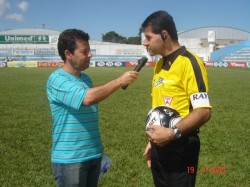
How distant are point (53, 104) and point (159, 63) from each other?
44.0 inches

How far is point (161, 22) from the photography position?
3.10 metres

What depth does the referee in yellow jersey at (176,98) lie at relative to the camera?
294 centimetres

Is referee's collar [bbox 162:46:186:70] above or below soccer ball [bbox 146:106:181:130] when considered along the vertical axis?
above

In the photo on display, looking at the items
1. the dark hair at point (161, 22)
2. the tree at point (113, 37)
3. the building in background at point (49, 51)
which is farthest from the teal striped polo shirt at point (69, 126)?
the tree at point (113, 37)

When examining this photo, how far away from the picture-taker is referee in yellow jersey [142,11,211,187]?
2.94 meters

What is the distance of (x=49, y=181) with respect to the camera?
18.2 feet

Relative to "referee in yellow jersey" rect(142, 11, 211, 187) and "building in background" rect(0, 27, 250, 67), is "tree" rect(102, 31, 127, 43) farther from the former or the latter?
"referee in yellow jersey" rect(142, 11, 211, 187)

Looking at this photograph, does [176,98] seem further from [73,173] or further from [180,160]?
[73,173]

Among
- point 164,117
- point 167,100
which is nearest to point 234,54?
point 167,100

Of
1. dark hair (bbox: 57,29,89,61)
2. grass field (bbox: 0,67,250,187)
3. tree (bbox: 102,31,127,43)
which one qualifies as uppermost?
tree (bbox: 102,31,127,43)

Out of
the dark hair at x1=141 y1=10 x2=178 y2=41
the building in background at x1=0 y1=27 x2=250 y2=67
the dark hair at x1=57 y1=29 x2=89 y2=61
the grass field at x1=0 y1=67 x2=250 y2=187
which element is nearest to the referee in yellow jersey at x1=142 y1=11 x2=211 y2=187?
the dark hair at x1=141 y1=10 x2=178 y2=41

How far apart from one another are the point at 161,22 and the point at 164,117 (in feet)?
2.76

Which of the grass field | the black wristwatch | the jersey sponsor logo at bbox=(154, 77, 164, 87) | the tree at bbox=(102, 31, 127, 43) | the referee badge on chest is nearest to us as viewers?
the black wristwatch

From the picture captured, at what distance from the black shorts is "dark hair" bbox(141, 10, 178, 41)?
98cm
